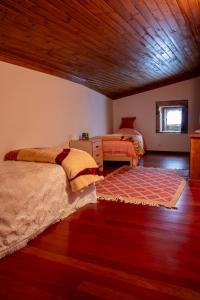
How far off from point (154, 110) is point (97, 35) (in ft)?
14.5

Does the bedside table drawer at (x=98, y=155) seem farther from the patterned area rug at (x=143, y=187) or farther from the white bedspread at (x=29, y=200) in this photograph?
the white bedspread at (x=29, y=200)

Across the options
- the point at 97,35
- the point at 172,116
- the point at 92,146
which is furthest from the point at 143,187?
the point at 172,116

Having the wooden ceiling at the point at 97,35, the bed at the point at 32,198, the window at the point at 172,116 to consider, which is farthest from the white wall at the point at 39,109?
the window at the point at 172,116

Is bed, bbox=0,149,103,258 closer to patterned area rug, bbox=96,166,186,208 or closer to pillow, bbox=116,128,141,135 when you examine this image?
patterned area rug, bbox=96,166,186,208

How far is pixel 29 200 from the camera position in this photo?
227 cm

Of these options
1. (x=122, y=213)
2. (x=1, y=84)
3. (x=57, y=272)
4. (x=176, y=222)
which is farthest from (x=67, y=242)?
(x=1, y=84)

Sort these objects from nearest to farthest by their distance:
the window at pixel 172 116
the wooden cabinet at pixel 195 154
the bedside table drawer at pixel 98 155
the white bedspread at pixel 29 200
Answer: the white bedspread at pixel 29 200 → the wooden cabinet at pixel 195 154 → the bedside table drawer at pixel 98 155 → the window at pixel 172 116

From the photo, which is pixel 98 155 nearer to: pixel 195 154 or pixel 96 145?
pixel 96 145

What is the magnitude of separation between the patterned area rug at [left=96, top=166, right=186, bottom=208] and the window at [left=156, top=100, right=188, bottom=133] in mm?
2593

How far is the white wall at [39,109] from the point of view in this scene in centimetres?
350

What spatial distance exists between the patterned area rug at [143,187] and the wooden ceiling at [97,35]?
7.12ft

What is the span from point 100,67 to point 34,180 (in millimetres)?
3113

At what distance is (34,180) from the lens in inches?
94.7

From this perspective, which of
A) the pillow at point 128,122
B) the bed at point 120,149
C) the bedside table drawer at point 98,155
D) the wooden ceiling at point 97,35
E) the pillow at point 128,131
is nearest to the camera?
the wooden ceiling at point 97,35
